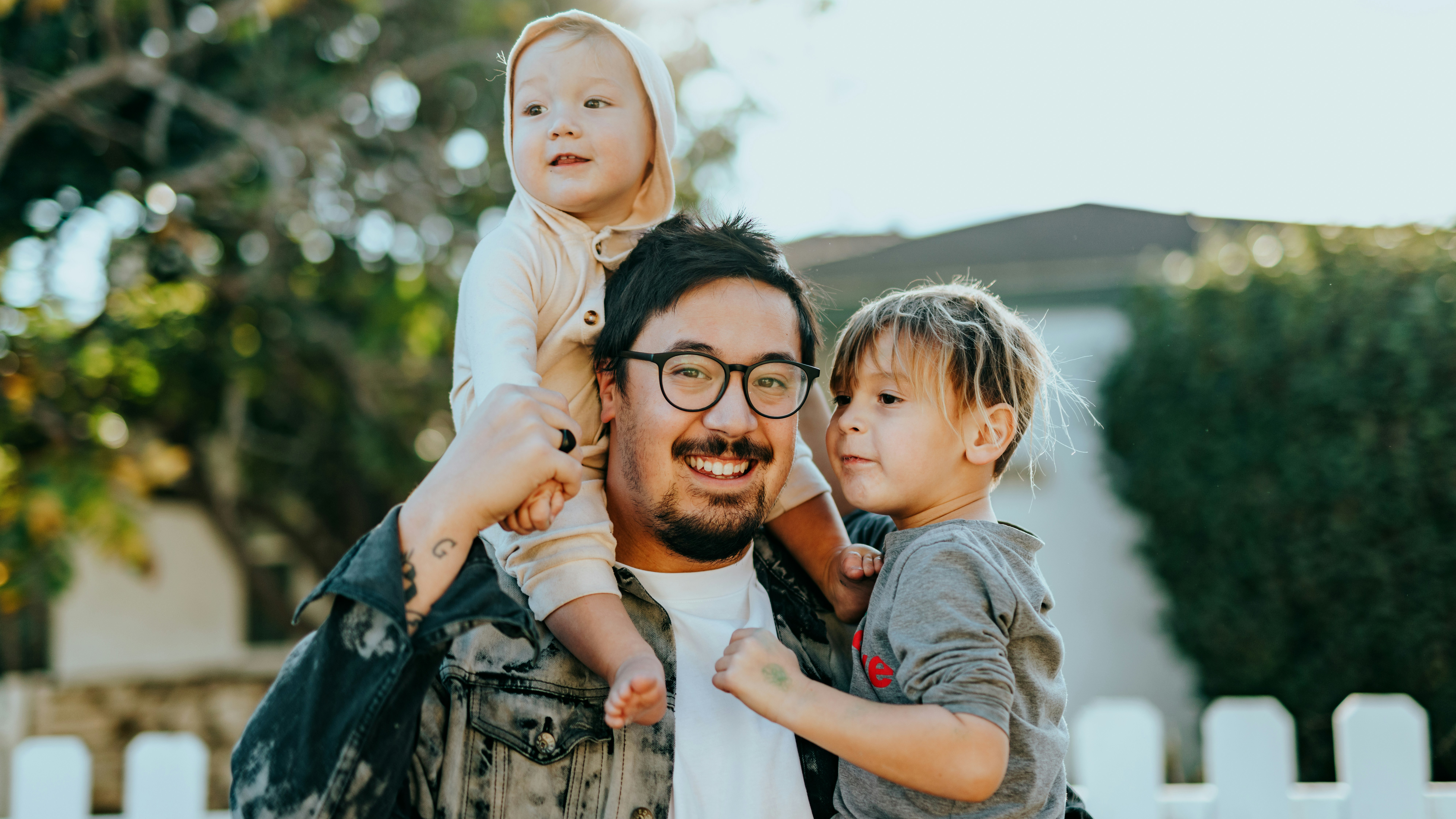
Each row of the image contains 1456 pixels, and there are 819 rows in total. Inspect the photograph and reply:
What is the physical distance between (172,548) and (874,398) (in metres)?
8.98

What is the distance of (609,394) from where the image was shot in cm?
202

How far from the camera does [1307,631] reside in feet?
22.1

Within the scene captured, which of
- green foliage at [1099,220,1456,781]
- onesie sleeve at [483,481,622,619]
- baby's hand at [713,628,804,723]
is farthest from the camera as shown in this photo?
green foliage at [1099,220,1456,781]

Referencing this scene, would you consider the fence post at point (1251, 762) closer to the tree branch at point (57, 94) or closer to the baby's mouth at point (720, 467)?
the baby's mouth at point (720, 467)

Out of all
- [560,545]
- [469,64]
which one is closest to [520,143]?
[560,545]

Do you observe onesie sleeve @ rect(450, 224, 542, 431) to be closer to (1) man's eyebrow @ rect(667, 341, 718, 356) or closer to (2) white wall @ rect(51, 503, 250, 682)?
(1) man's eyebrow @ rect(667, 341, 718, 356)

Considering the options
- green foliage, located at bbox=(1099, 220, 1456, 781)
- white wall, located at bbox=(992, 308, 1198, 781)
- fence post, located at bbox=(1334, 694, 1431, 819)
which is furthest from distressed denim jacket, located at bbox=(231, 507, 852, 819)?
white wall, located at bbox=(992, 308, 1198, 781)

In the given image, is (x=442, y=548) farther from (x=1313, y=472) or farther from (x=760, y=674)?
(x=1313, y=472)

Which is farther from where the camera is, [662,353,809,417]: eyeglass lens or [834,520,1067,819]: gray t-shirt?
[662,353,809,417]: eyeglass lens

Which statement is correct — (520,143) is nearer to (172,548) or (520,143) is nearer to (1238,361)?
(1238,361)

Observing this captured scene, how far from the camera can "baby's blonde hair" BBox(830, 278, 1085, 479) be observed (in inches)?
69.9

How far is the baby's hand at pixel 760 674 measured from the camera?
155 cm

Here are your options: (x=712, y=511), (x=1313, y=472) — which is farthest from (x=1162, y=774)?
(x=1313, y=472)

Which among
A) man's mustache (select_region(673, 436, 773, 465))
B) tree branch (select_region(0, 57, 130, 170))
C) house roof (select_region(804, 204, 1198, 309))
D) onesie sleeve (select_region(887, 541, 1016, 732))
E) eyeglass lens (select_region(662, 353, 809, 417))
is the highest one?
tree branch (select_region(0, 57, 130, 170))
